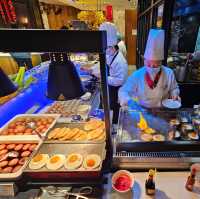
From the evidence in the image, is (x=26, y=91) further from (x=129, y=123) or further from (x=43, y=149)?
(x=129, y=123)

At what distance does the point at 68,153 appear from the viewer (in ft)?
4.56

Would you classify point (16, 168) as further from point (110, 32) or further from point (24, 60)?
point (24, 60)

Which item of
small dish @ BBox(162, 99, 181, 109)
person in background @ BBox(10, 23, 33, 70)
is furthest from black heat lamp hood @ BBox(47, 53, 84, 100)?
person in background @ BBox(10, 23, 33, 70)

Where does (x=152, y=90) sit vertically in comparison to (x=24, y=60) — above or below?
below

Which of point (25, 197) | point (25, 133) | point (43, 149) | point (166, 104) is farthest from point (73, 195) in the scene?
point (166, 104)

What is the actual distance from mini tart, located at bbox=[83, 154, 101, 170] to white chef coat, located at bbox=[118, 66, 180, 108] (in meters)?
1.33

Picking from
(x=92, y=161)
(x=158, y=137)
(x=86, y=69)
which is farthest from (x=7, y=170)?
(x=86, y=69)

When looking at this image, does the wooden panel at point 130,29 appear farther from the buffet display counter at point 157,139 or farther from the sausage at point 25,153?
the sausage at point 25,153

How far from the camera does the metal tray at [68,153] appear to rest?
47.0 inches

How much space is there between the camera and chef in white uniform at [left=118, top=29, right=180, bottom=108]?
8.05ft

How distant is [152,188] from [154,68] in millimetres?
1751

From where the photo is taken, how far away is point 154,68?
2508mm

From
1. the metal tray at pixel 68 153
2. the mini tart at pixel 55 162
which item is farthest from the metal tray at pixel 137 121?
the mini tart at pixel 55 162

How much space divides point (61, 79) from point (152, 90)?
6.02 feet
